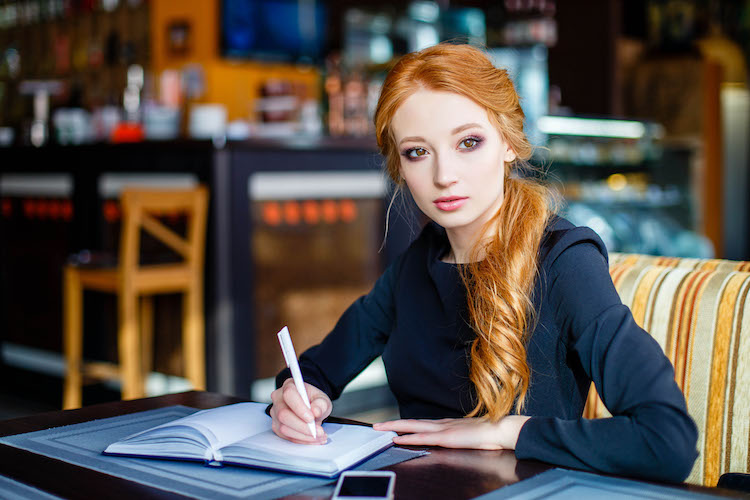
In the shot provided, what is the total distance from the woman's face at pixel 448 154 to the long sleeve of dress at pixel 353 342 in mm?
320

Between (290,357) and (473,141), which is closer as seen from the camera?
(290,357)

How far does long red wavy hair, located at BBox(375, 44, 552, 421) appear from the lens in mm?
1228

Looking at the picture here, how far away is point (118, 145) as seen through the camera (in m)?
4.03

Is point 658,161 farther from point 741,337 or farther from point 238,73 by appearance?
point 741,337

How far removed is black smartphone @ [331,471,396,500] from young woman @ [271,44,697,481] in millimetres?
161

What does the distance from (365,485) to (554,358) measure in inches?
17.2

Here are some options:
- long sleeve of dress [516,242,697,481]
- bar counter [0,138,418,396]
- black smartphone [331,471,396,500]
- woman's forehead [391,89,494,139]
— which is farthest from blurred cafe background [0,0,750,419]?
black smartphone [331,471,396,500]

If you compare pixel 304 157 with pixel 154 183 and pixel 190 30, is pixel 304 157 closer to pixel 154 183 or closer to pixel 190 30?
pixel 154 183

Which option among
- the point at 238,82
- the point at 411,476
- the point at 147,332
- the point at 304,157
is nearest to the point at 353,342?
the point at 411,476

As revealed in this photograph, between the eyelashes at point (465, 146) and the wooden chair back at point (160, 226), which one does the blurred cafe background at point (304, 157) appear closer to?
the wooden chair back at point (160, 226)

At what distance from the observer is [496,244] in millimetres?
1307

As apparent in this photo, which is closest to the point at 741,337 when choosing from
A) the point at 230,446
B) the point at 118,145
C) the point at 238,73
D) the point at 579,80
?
the point at 230,446

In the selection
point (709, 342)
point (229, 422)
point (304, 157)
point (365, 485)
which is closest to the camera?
point (365, 485)

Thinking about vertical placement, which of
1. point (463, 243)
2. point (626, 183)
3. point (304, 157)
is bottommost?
point (626, 183)
